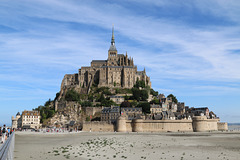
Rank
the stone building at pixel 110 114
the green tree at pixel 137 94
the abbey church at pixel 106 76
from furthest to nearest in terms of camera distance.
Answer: the abbey church at pixel 106 76
the green tree at pixel 137 94
the stone building at pixel 110 114

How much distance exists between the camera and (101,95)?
8288 cm

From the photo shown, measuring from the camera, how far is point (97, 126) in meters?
61.4

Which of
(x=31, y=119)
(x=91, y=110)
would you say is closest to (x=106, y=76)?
(x=91, y=110)

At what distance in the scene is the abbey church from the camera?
310 feet

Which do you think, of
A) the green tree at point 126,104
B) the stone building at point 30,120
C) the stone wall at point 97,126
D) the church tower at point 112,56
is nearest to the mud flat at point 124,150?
the stone wall at point 97,126

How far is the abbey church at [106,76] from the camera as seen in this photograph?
9444cm

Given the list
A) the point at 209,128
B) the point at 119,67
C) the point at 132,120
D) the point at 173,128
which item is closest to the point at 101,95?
the point at 119,67

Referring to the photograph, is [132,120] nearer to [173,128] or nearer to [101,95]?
[173,128]

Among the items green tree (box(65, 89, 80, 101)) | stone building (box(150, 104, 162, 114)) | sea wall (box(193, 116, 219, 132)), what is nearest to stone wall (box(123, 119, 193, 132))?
sea wall (box(193, 116, 219, 132))

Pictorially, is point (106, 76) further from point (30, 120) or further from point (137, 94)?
point (30, 120)

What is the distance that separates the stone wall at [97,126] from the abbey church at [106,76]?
Answer: 30.4m

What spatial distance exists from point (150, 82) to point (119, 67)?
1435 cm

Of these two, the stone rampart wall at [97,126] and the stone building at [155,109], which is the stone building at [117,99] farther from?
the stone rampart wall at [97,126]

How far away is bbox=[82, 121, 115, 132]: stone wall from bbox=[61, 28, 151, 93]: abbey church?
30.4 metres
